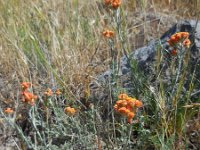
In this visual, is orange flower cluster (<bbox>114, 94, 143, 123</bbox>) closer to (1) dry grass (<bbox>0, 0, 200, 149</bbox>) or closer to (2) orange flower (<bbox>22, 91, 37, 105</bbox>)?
(2) orange flower (<bbox>22, 91, 37, 105</bbox>)

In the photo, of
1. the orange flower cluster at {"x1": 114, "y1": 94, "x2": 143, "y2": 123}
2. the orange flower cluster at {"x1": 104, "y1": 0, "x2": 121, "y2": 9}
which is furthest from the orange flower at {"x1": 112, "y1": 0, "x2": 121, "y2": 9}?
the orange flower cluster at {"x1": 114, "y1": 94, "x2": 143, "y2": 123}

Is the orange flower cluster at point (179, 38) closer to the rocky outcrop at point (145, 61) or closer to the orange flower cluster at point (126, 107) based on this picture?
the rocky outcrop at point (145, 61)

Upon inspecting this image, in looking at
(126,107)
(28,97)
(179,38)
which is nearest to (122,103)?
(126,107)

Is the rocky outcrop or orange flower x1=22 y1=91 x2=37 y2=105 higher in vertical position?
orange flower x1=22 y1=91 x2=37 y2=105

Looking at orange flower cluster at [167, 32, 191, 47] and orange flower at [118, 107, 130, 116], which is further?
orange flower cluster at [167, 32, 191, 47]

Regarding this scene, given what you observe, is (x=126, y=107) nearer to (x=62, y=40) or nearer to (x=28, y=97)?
(x=28, y=97)

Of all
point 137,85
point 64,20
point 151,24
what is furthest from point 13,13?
point 137,85

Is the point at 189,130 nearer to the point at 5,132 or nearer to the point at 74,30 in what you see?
the point at 5,132

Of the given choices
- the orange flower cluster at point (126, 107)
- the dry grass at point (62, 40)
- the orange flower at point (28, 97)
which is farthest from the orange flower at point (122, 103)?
the dry grass at point (62, 40)

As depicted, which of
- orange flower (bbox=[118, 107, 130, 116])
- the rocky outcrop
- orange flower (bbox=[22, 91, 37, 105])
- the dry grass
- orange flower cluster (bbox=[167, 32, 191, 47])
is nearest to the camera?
orange flower (bbox=[118, 107, 130, 116])

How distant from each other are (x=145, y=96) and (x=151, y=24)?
1.73 meters

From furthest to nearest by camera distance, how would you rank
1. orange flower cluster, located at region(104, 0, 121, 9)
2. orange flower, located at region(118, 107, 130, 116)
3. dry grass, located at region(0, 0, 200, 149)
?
dry grass, located at region(0, 0, 200, 149)
orange flower cluster, located at region(104, 0, 121, 9)
orange flower, located at region(118, 107, 130, 116)

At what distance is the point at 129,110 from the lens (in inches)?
66.1

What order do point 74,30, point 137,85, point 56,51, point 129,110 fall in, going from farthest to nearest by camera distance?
point 74,30
point 56,51
point 137,85
point 129,110
